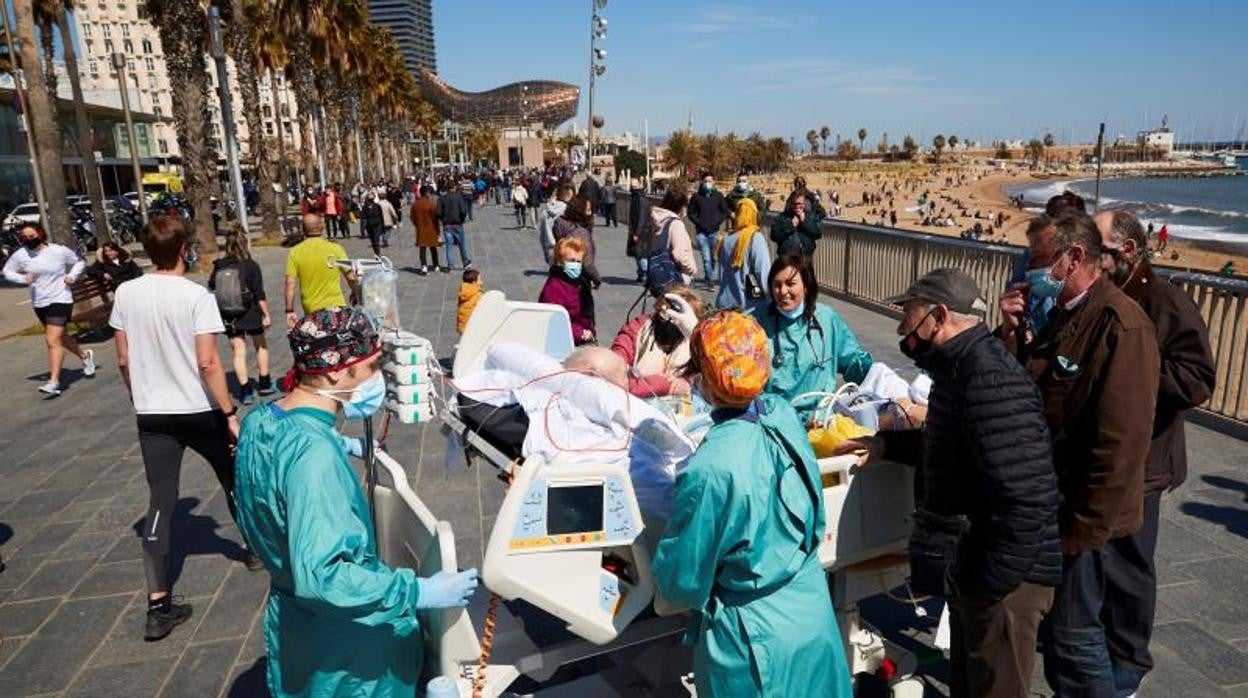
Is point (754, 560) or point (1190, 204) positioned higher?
point (754, 560)

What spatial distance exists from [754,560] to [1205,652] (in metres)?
2.81

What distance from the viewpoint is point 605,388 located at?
2836 mm

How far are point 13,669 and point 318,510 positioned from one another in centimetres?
302

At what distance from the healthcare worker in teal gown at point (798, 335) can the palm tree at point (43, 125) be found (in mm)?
14863

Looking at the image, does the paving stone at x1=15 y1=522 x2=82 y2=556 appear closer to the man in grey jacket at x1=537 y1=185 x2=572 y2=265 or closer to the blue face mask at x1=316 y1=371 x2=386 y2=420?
the blue face mask at x1=316 y1=371 x2=386 y2=420

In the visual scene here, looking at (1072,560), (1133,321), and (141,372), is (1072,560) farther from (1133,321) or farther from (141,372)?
(141,372)

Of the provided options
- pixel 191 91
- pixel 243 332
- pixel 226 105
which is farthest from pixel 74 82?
pixel 243 332

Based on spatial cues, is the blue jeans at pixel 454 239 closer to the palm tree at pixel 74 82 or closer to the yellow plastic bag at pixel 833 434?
the palm tree at pixel 74 82

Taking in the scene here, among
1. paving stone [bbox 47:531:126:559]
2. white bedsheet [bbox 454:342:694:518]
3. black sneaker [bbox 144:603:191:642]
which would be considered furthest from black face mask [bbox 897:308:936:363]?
paving stone [bbox 47:531:126:559]

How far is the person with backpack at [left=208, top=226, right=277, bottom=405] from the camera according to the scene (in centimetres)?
785

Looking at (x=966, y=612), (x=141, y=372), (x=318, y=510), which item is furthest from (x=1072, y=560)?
(x=141, y=372)

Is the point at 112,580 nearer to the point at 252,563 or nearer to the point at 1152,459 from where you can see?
the point at 252,563

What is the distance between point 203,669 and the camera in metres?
3.82

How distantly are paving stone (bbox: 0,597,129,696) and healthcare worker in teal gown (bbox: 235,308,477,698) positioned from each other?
2123 millimetres
